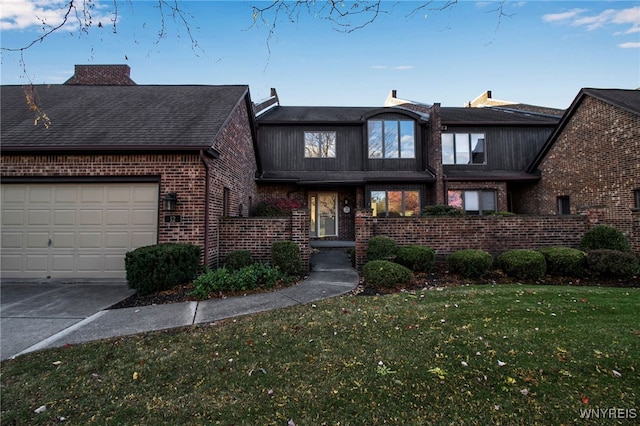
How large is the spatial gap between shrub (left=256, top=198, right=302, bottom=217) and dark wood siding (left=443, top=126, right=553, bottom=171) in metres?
7.90

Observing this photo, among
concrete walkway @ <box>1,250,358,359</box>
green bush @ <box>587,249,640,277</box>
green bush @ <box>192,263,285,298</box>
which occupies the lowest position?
concrete walkway @ <box>1,250,358,359</box>

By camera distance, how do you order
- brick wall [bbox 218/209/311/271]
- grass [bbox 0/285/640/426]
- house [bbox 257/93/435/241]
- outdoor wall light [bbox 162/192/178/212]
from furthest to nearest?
house [bbox 257/93/435/241] < brick wall [bbox 218/209/311/271] < outdoor wall light [bbox 162/192/178/212] < grass [bbox 0/285/640/426]

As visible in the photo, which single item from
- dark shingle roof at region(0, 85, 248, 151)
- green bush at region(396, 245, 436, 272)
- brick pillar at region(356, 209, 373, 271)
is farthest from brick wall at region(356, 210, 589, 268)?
dark shingle roof at region(0, 85, 248, 151)

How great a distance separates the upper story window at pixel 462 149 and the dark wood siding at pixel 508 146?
19 centimetres

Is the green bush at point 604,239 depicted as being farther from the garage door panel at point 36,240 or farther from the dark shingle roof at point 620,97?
the garage door panel at point 36,240

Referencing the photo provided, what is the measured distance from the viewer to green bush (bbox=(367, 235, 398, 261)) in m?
7.21

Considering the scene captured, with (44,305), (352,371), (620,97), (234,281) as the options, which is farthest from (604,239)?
(44,305)

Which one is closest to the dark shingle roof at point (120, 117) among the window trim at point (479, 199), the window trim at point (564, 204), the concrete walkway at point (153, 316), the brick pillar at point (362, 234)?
the concrete walkway at point (153, 316)

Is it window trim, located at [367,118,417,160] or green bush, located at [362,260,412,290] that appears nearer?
green bush, located at [362,260,412,290]

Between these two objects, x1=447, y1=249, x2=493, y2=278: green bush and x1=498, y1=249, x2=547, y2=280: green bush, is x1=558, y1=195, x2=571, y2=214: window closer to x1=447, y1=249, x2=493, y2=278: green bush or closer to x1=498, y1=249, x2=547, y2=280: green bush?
x1=498, y1=249, x2=547, y2=280: green bush

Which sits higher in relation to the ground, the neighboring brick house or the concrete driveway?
the neighboring brick house

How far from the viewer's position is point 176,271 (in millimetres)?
5980

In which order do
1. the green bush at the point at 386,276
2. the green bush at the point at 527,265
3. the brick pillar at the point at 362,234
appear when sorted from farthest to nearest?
the brick pillar at the point at 362,234 < the green bush at the point at 527,265 < the green bush at the point at 386,276

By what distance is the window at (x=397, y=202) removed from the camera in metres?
12.8
